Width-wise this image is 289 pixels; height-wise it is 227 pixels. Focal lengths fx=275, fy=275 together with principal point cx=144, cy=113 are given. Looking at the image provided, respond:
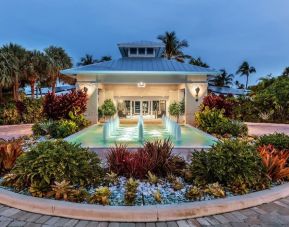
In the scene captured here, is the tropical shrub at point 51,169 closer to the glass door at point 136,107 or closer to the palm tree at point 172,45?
the glass door at point 136,107

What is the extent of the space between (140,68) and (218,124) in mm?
6685

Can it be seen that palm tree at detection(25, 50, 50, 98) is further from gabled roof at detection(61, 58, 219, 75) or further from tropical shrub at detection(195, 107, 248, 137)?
tropical shrub at detection(195, 107, 248, 137)

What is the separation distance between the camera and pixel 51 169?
15.8ft

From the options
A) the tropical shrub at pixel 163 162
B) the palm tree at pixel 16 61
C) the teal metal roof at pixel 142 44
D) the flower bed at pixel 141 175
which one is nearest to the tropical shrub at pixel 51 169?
the flower bed at pixel 141 175

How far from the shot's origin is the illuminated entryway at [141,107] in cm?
2328

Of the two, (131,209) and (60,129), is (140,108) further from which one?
(131,209)

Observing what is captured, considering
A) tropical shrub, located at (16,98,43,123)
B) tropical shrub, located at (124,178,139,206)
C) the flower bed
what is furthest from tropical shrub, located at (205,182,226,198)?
tropical shrub, located at (16,98,43,123)

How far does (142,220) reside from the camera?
13.2 feet

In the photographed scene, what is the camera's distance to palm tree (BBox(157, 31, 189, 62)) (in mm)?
36688

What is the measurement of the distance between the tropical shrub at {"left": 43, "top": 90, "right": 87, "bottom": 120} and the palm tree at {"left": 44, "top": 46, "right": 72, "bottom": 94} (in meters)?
15.1

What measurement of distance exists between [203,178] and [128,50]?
17.5 m

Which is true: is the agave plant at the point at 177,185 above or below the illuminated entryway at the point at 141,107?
below

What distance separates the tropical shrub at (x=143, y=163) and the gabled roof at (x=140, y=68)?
10657 mm

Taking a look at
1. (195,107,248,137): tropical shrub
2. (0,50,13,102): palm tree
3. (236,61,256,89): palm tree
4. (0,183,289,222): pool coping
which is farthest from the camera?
(236,61,256,89): palm tree
